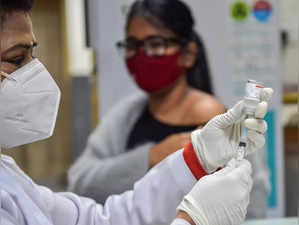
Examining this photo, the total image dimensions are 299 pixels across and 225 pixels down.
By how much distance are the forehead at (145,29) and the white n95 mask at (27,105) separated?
499mm

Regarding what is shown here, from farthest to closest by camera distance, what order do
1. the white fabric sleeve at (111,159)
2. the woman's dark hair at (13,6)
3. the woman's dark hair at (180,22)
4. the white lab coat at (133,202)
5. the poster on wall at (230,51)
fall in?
the poster on wall at (230,51), the woman's dark hair at (180,22), the white fabric sleeve at (111,159), the white lab coat at (133,202), the woman's dark hair at (13,6)

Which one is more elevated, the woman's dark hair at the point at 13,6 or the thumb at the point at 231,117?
the woman's dark hair at the point at 13,6

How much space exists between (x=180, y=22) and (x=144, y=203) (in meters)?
0.62

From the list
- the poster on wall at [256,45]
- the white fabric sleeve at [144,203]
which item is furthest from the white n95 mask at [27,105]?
the poster on wall at [256,45]

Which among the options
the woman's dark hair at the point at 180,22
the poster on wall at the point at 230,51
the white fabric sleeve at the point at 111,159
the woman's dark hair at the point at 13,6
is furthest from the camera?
the poster on wall at the point at 230,51

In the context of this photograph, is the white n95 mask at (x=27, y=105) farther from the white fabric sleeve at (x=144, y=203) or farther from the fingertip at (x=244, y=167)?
the fingertip at (x=244, y=167)

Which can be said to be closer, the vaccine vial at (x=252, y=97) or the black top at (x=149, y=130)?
the vaccine vial at (x=252, y=97)

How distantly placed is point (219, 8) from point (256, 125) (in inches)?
29.9

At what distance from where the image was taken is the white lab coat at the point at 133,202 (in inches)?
32.1

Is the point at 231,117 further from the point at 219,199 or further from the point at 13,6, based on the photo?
the point at 13,6

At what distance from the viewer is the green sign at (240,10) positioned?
143 centimetres

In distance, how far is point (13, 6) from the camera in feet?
2.30

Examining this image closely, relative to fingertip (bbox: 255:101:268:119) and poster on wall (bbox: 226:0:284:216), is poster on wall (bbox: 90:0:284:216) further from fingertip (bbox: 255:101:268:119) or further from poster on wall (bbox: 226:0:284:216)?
fingertip (bbox: 255:101:268:119)

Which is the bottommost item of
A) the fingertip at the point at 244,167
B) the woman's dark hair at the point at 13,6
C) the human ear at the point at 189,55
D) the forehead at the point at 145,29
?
the fingertip at the point at 244,167
